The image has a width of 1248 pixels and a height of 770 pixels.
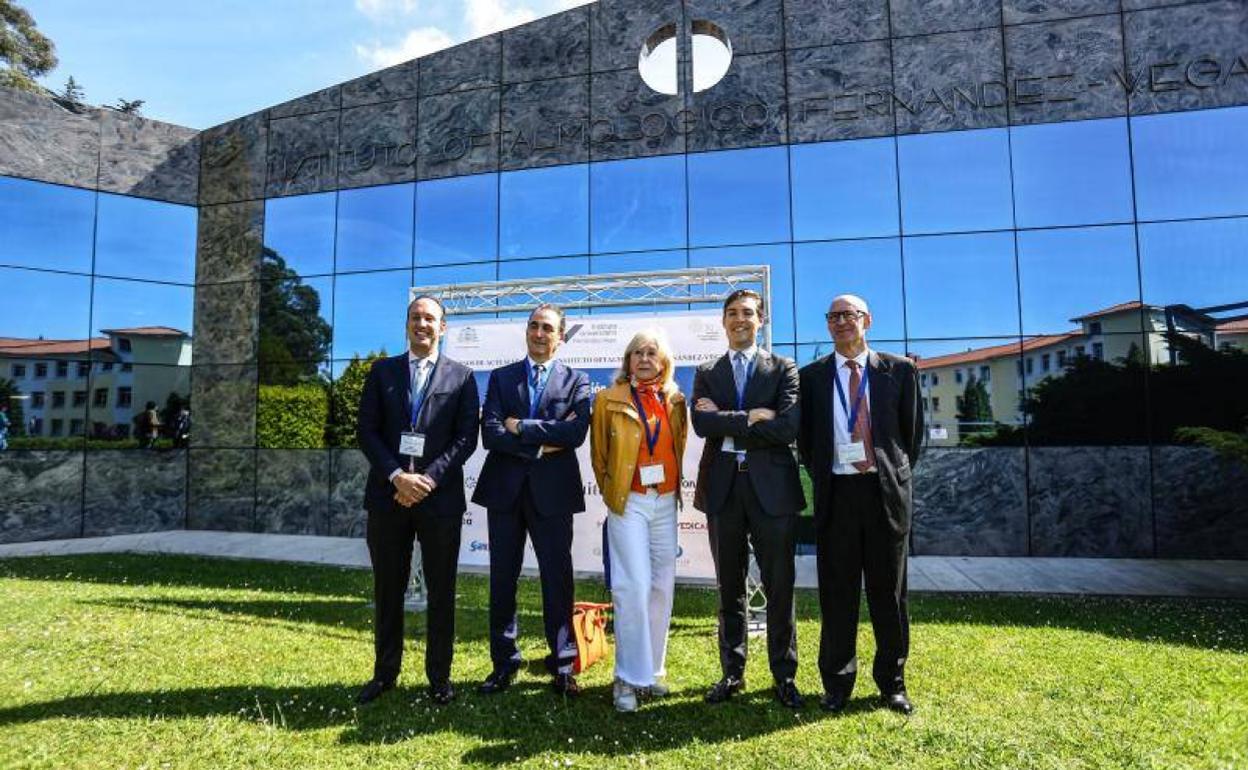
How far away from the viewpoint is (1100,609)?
18.9 ft

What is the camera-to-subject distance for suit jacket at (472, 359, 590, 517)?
368 cm

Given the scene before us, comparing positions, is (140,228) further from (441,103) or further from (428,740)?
(428,740)

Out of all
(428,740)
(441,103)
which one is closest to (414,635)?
(428,740)

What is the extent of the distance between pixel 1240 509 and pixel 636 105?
1000cm

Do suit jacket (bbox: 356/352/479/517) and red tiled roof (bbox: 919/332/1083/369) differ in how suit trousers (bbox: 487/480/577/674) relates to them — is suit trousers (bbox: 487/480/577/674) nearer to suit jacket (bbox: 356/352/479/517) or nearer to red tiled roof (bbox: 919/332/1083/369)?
suit jacket (bbox: 356/352/479/517)

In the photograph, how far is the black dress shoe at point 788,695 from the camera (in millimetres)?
3418

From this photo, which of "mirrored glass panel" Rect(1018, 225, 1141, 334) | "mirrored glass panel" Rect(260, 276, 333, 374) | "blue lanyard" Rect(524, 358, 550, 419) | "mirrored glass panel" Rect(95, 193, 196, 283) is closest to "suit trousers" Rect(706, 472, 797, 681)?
"blue lanyard" Rect(524, 358, 550, 419)

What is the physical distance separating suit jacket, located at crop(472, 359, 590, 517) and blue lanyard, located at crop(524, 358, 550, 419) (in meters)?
0.01

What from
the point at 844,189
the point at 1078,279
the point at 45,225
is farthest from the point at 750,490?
the point at 45,225

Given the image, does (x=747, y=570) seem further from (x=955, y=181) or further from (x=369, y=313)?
(x=369, y=313)

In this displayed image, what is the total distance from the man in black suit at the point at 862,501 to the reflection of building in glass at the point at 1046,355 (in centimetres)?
620

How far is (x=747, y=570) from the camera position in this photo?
3.57 m

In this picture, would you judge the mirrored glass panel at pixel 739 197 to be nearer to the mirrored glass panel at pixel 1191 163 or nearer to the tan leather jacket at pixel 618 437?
the mirrored glass panel at pixel 1191 163

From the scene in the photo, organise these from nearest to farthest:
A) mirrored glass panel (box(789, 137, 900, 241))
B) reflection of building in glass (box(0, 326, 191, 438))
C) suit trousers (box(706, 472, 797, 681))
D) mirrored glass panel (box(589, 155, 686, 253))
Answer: suit trousers (box(706, 472, 797, 681)) → mirrored glass panel (box(789, 137, 900, 241)) → mirrored glass panel (box(589, 155, 686, 253)) → reflection of building in glass (box(0, 326, 191, 438))
